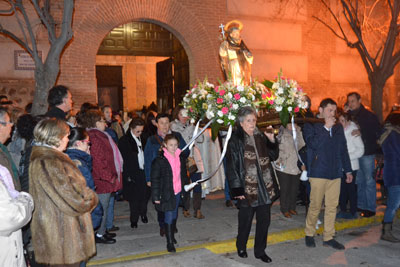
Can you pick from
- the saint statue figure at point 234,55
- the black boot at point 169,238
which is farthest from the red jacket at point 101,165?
the saint statue figure at point 234,55

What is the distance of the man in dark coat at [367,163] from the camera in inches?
296

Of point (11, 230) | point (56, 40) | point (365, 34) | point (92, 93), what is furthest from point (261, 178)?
point (365, 34)

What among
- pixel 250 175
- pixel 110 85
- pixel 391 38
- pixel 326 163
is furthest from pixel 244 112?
pixel 110 85

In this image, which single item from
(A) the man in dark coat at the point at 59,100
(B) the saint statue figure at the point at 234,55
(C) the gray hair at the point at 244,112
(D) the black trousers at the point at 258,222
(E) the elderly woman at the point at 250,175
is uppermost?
(B) the saint statue figure at the point at 234,55

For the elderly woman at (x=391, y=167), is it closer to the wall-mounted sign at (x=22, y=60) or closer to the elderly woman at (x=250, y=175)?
the elderly woman at (x=250, y=175)

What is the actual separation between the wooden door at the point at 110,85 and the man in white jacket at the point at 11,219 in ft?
57.0

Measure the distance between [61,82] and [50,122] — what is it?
7.39m

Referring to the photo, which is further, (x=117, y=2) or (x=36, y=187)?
(x=117, y=2)

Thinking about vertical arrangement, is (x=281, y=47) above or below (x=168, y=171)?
above

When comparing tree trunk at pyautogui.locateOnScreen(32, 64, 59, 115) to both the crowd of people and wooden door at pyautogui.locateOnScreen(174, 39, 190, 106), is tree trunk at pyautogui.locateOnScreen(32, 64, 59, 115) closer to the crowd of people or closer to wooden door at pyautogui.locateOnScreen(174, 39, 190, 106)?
the crowd of people

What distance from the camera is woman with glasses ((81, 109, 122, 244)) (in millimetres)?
5836

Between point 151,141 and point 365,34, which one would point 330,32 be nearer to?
point 365,34

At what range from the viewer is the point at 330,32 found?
14.3 metres

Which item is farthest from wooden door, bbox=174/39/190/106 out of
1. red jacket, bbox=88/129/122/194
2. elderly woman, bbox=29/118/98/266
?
elderly woman, bbox=29/118/98/266
